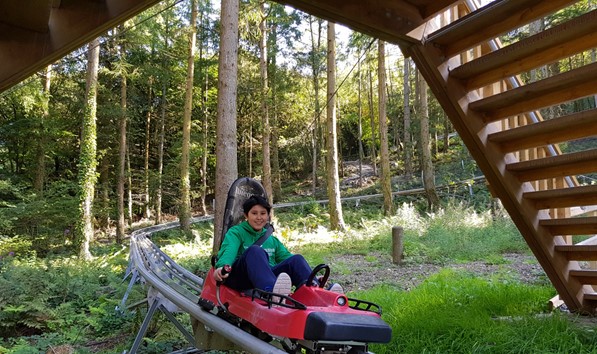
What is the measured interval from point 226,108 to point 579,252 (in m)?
7.23

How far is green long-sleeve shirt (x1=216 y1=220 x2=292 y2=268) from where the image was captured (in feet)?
11.1

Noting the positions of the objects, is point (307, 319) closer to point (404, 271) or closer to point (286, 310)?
point (286, 310)

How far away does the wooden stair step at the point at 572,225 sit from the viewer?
403cm

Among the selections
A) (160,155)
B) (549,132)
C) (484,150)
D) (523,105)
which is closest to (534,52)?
(523,105)

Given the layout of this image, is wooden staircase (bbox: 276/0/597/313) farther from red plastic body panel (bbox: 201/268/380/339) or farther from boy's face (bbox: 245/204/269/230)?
red plastic body panel (bbox: 201/268/380/339)

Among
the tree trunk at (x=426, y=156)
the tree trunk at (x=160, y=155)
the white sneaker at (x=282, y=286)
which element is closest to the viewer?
the white sneaker at (x=282, y=286)

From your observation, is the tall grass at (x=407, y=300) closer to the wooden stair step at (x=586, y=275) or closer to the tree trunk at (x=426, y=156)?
the wooden stair step at (x=586, y=275)

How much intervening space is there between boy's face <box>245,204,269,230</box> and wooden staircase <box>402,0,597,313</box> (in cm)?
192

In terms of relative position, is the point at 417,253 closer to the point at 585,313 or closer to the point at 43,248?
the point at 585,313

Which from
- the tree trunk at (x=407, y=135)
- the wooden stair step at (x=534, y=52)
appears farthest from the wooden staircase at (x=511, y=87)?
the tree trunk at (x=407, y=135)

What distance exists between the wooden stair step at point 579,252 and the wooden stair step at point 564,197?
2.03 ft

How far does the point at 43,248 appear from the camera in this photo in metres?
16.0

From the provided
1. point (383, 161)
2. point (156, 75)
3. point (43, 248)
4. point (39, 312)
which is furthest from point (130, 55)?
point (39, 312)

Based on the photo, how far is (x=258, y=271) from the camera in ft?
9.90
